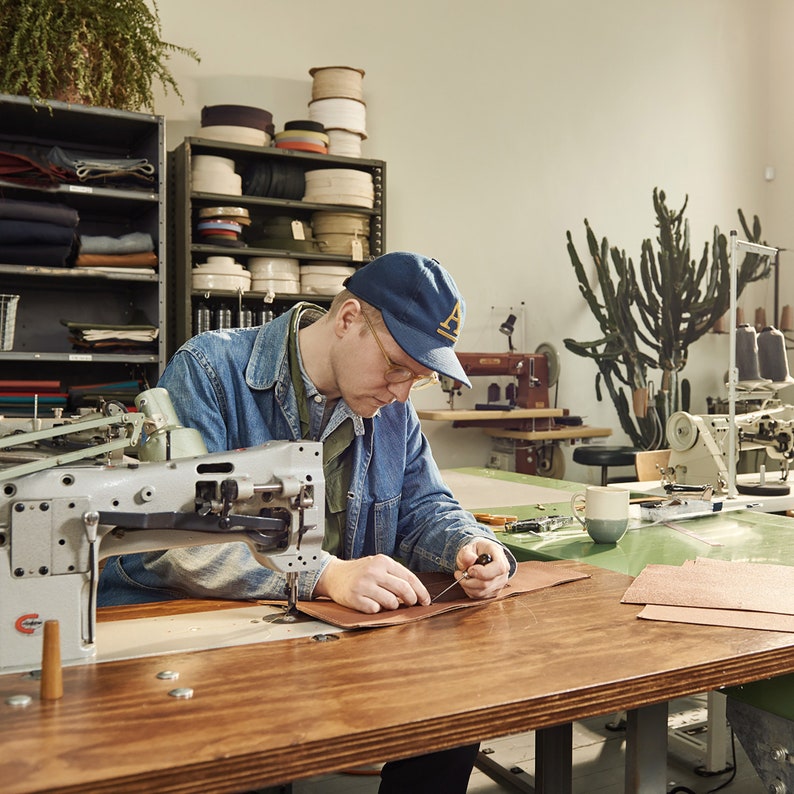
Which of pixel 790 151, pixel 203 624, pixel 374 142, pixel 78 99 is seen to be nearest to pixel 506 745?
pixel 203 624

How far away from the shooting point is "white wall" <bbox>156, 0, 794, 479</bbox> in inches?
189

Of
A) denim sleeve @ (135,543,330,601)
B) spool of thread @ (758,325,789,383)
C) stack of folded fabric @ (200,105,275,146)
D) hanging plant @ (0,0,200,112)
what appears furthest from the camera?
stack of folded fabric @ (200,105,275,146)

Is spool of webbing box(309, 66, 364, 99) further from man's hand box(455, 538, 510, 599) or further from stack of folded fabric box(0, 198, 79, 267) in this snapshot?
man's hand box(455, 538, 510, 599)

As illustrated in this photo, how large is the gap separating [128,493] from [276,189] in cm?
334

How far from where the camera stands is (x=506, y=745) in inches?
103

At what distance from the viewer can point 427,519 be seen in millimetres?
1716

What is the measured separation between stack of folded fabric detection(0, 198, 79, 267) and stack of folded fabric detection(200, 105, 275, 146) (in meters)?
0.90

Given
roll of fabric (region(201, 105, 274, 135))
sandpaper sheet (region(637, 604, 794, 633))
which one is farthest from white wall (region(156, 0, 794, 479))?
sandpaper sheet (region(637, 604, 794, 633))

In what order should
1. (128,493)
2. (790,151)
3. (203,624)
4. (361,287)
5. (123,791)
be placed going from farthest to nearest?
(790,151) < (361,287) < (203,624) < (128,493) < (123,791)

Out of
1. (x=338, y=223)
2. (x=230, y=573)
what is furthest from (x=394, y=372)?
(x=338, y=223)

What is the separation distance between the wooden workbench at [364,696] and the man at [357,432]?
0.10m

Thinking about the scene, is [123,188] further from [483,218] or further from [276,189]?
[483,218]

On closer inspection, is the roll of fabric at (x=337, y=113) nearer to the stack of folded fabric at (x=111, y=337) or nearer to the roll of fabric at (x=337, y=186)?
the roll of fabric at (x=337, y=186)

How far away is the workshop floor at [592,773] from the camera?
2.37 m
